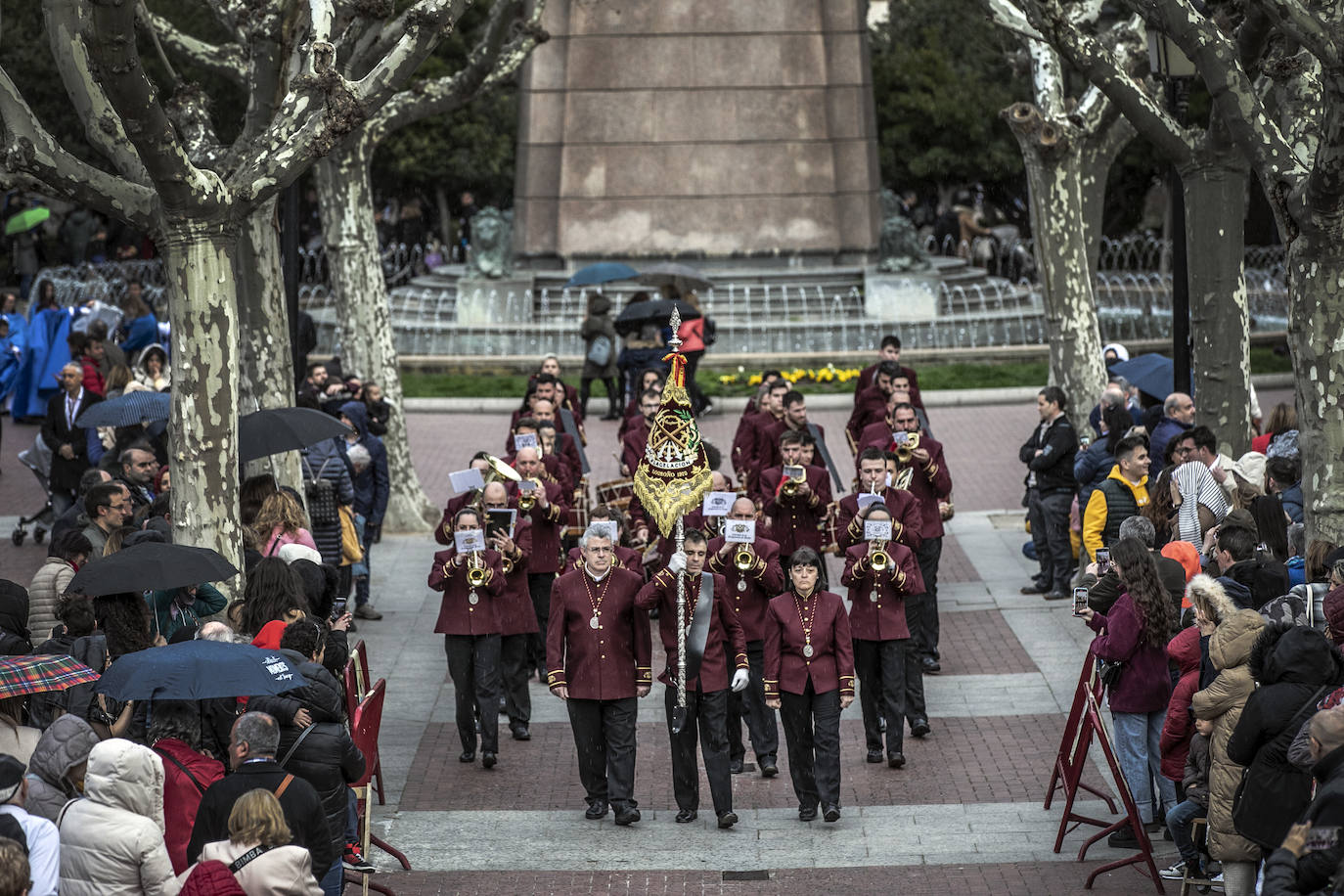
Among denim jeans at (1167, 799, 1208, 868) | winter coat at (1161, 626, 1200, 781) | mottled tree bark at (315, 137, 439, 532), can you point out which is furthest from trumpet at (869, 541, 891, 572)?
mottled tree bark at (315, 137, 439, 532)

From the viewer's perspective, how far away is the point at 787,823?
10.5 m

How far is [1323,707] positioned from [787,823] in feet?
12.1

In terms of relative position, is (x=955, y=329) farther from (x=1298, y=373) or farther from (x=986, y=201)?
(x=986, y=201)

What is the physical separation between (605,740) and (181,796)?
3.50 meters

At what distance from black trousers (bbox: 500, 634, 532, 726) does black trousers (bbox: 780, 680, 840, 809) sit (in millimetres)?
2164

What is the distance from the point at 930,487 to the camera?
13.7 meters

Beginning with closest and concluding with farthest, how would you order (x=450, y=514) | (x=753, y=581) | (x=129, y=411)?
(x=753, y=581) < (x=450, y=514) < (x=129, y=411)

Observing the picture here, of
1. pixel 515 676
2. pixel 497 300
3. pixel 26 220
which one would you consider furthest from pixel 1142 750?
pixel 26 220

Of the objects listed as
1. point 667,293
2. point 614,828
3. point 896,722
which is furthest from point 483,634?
point 667,293

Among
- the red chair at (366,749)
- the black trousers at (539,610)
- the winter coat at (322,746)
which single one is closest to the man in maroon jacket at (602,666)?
the red chair at (366,749)

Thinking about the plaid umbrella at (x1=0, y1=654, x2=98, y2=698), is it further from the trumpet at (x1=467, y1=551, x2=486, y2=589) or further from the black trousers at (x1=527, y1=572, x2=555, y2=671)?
the black trousers at (x1=527, y1=572, x2=555, y2=671)

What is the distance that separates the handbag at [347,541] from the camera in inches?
559

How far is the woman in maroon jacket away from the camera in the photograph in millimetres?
10477

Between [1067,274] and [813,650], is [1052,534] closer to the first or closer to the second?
[1067,274]
